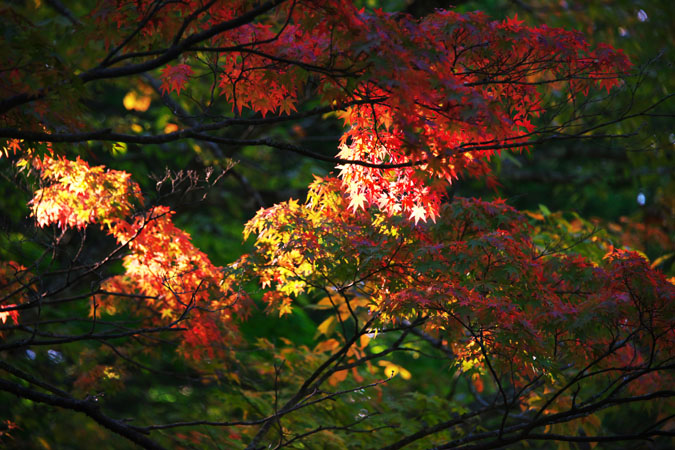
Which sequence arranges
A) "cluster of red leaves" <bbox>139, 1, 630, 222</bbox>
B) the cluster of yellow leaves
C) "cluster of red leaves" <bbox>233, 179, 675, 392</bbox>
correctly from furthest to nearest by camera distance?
the cluster of yellow leaves → "cluster of red leaves" <bbox>233, 179, 675, 392</bbox> → "cluster of red leaves" <bbox>139, 1, 630, 222</bbox>

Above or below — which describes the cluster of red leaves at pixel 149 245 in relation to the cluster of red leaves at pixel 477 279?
above

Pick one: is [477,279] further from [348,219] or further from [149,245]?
[149,245]

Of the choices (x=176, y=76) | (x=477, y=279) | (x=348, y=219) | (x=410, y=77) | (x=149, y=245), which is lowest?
(x=477, y=279)

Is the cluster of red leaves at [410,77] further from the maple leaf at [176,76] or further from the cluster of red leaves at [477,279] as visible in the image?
the cluster of red leaves at [477,279]

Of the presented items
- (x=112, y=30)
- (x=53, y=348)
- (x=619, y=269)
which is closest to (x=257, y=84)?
(x=112, y=30)

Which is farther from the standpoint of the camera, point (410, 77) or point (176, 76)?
point (176, 76)

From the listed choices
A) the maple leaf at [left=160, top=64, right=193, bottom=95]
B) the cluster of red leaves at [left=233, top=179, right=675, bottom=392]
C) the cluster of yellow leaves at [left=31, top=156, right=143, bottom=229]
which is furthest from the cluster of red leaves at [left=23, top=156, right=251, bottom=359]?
the maple leaf at [left=160, top=64, right=193, bottom=95]

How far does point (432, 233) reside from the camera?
445 cm

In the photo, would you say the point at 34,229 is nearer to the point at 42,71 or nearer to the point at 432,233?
the point at 42,71

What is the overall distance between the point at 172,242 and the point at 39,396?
171 centimetres

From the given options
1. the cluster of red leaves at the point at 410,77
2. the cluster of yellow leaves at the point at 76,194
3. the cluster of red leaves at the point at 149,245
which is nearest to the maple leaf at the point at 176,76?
the cluster of red leaves at the point at 410,77

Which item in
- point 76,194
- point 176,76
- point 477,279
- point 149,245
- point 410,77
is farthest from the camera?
point 149,245

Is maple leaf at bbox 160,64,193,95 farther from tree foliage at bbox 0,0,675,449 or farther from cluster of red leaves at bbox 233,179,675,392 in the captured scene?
cluster of red leaves at bbox 233,179,675,392

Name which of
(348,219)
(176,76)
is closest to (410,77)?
→ (176,76)
